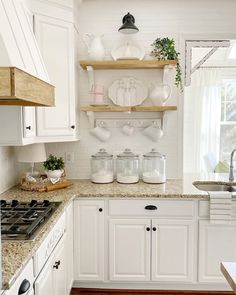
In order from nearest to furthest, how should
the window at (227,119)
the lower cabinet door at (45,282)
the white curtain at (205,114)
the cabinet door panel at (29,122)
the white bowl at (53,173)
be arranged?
the lower cabinet door at (45,282)
the cabinet door panel at (29,122)
the white bowl at (53,173)
the white curtain at (205,114)
the window at (227,119)

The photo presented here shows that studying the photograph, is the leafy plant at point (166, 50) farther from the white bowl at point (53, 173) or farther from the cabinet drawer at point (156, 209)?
the white bowl at point (53, 173)

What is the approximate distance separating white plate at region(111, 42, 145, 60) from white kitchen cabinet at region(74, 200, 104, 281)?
1.37 meters

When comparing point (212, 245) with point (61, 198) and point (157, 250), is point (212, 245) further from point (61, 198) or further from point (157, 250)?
point (61, 198)

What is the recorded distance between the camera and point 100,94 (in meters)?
2.97

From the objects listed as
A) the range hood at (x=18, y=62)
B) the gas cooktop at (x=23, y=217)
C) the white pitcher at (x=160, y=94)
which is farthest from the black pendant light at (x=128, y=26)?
the gas cooktop at (x=23, y=217)

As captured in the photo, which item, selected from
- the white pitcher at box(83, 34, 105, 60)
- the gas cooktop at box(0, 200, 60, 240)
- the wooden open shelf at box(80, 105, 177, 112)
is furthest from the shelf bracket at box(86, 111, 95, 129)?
the gas cooktop at box(0, 200, 60, 240)

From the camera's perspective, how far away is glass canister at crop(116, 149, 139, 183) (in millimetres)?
3029

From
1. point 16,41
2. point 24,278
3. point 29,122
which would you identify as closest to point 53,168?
point 29,122

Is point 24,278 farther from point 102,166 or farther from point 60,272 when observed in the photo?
point 102,166

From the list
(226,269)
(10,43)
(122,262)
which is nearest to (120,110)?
(122,262)

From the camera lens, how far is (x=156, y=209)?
2588 millimetres

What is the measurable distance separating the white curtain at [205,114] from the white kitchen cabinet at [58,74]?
3.37 metres

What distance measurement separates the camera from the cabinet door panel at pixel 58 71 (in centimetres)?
262

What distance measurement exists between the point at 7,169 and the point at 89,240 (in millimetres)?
969
